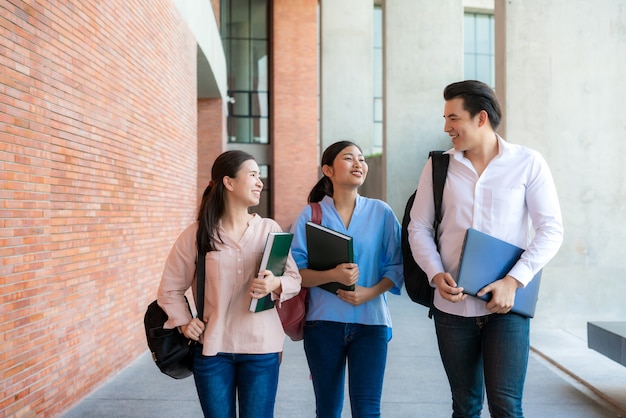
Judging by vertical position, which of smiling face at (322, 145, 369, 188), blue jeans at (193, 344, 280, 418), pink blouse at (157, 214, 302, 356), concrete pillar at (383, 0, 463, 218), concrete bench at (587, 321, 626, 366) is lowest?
concrete bench at (587, 321, 626, 366)

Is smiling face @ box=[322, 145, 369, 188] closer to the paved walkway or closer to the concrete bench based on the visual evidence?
the paved walkway

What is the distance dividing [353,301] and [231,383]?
0.69 meters

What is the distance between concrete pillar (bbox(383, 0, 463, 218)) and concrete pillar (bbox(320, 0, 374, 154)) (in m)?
8.29

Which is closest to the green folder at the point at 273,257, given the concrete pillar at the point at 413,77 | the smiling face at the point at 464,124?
the smiling face at the point at 464,124

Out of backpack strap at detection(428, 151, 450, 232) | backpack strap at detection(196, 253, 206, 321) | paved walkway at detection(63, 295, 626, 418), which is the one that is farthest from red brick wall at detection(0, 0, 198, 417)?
backpack strap at detection(428, 151, 450, 232)

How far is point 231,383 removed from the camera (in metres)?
2.71

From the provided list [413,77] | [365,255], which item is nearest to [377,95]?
[413,77]

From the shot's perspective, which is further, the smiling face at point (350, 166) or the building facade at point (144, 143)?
the building facade at point (144, 143)

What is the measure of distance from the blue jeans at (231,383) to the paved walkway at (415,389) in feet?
7.03

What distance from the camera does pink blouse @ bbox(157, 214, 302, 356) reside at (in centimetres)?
265

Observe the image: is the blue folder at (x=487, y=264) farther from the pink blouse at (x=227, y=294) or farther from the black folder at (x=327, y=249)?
the pink blouse at (x=227, y=294)

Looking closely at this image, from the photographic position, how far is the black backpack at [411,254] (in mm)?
2740

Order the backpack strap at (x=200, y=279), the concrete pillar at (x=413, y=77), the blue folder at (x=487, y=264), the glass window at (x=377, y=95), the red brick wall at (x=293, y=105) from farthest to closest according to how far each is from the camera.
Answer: the glass window at (x=377, y=95) → the red brick wall at (x=293, y=105) → the concrete pillar at (x=413, y=77) → the backpack strap at (x=200, y=279) → the blue folder at (x=487, y=264)

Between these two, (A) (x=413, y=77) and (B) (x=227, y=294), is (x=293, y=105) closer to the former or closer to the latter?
(A) (x=413, y=77)
